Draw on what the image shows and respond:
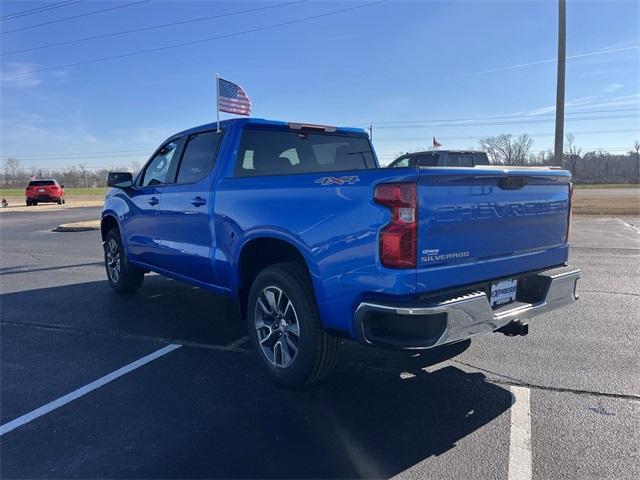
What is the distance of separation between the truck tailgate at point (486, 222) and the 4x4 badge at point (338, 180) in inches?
16.4

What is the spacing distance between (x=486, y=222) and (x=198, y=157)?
118 inches

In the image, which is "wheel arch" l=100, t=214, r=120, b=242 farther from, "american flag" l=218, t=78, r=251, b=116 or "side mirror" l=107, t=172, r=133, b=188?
"american flag" l=218, t=78, r=251, b=116

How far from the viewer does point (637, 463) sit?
2.70 meters

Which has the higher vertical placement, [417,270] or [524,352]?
[417,270]

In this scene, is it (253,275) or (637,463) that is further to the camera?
(253,275)

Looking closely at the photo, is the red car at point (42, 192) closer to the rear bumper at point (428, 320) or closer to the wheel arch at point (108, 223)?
the wheel arch at point (108, 223)

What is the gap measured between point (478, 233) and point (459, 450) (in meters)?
1.33

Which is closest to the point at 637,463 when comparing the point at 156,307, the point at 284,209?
the point at 284,209

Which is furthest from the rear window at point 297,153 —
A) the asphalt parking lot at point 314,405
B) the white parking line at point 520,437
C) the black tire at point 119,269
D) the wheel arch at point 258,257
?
the black tire at point 119,269

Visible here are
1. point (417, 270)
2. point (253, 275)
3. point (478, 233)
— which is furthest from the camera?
point (253, 275)

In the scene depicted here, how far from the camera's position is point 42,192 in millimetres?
33188

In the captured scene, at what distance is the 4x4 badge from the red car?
115 feet

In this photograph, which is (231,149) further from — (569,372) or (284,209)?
(569,372)

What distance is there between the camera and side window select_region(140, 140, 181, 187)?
5464mm
